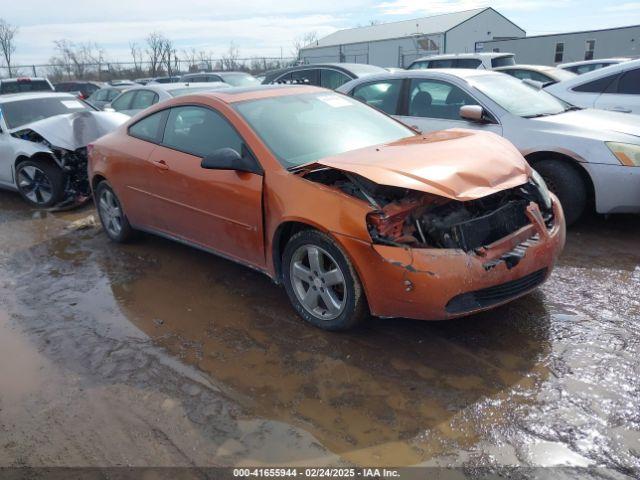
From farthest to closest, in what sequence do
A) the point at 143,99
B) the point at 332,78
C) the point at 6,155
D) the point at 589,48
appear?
the point at 589,48 < the point at 332,78 < the point at 143,99 < the point at 6,155

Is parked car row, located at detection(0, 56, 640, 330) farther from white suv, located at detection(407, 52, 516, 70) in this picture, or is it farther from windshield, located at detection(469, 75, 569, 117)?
white suv, located at detection(407, 52, 516, 70)

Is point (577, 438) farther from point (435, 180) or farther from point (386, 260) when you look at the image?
point (435, 180)

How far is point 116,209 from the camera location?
215 inches

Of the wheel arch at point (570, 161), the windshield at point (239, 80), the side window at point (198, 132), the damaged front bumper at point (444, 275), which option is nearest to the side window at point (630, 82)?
the wheel arch at point (570, 161)

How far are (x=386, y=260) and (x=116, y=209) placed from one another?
3.53 meters

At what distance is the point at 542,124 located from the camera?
5.14m

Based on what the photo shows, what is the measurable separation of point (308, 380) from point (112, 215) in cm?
344

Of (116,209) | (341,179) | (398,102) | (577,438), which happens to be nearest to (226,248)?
(341,179)

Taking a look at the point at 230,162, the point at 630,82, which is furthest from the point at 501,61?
the point at 230,162

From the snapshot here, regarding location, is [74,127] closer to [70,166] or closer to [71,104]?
[70,166]

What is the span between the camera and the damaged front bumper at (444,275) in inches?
116

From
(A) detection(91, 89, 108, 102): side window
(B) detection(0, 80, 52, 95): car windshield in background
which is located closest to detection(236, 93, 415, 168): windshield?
(B) detection(0, 80, 52, 95): car windshield in background

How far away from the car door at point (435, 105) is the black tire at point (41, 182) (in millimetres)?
4740

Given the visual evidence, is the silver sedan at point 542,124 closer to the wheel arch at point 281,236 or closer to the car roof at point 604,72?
the car roof at point 604,72
